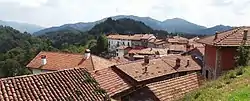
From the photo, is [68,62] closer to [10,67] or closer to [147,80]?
[147,80]

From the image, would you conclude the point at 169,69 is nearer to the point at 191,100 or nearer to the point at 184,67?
the point at 184,67

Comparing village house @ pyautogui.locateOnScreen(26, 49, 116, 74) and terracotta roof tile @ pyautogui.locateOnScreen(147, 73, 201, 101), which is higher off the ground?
terracotta roof tile @ pyautogui.locateOnScreen(147, 73, 201, 101)

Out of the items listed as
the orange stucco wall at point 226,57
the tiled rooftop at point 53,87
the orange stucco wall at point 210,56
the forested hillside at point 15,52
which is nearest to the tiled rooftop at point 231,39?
the orange stucco wall at point 226,57

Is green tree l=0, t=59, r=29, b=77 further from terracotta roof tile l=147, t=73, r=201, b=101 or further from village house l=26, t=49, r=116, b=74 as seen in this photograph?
terracotta roof tile l=147, t=73, r=201, b=101

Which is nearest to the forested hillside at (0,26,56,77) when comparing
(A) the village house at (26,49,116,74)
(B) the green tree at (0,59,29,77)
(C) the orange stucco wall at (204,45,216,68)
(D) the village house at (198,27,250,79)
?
(B) the green tree at (0,59,29,77)

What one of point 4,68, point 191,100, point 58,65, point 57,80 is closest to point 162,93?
point 191,100

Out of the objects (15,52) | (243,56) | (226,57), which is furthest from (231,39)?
(15,52)

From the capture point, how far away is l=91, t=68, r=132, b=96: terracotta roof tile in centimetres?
2192

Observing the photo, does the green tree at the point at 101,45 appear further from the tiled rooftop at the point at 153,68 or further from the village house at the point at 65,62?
the tiled rooftop at the point at 153,68

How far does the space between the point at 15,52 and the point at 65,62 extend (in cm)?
7446

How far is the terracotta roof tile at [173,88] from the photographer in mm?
18875

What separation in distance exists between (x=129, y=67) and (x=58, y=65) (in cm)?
1282

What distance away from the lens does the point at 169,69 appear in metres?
32.9

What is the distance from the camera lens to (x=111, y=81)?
23.2 metres
